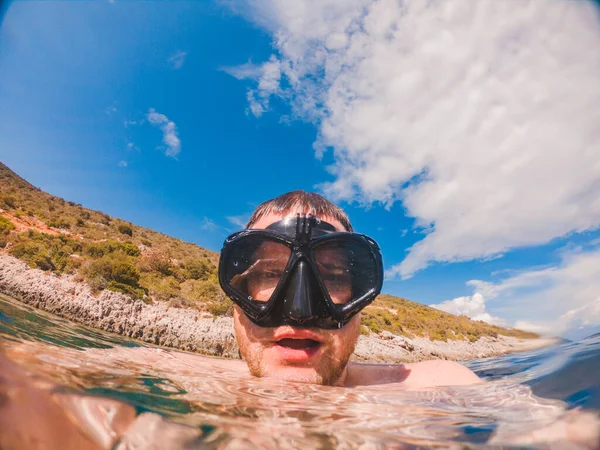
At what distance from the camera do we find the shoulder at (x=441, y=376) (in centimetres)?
253

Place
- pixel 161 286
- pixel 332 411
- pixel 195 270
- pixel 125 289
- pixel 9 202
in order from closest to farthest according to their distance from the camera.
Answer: pixel 332 411 → pixel 125 289 → pixel 161 286 → pixel 195 270 → pixel 9 202

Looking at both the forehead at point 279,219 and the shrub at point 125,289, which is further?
the shrub at point 125,289

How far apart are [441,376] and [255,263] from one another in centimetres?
194

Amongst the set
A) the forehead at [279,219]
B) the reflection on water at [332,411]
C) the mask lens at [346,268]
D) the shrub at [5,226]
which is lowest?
the reflection on water at [332,411]

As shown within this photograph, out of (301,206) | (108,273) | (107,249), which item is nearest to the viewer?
(301,206)

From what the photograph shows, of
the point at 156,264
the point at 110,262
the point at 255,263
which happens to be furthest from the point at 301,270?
the point at 156,264

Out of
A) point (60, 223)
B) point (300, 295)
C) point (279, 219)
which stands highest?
point (60, 223)

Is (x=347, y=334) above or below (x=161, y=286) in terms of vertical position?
below

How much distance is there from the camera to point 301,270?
84.1 inches

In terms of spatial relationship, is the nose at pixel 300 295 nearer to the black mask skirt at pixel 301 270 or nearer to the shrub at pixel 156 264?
the black mask skirt at pixel 301 270

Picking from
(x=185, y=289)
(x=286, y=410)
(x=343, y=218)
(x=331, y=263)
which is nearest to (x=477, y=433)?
(x=286, y=410)

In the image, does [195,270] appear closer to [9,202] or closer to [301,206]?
[9,202]

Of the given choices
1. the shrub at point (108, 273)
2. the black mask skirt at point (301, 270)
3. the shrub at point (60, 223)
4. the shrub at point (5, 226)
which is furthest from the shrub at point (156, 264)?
the black mask skirt at point (301, 270)

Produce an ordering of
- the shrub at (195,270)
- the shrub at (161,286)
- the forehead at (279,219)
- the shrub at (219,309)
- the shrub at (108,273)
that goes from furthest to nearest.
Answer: the shrub at (195,270) → the shrub at (161,286) → the shrub at (219,309) → the shrub at (108,273) → the forehead at (279,219)
